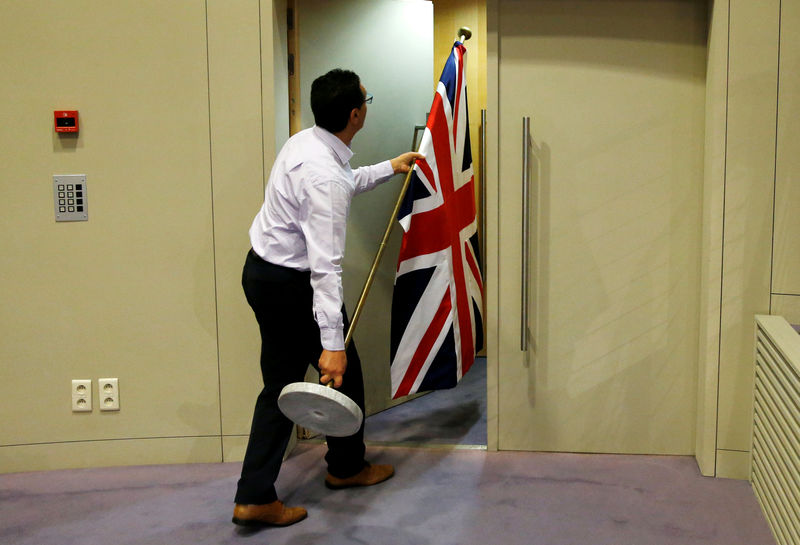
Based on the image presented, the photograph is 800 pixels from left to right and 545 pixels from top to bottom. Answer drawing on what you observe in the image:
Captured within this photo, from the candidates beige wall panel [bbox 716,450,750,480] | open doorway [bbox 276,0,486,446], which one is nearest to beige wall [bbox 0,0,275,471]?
open doorway [bbox 276,0,486,446]

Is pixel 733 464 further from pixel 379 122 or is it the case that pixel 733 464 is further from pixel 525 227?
pixel 379 122

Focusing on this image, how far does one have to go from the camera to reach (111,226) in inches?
116

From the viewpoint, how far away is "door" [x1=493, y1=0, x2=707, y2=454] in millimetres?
2887

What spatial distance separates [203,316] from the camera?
3000 millimetres

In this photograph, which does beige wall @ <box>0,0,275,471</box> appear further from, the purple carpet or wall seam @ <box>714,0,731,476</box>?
wall seam @ <box>714,0,731,476</box>

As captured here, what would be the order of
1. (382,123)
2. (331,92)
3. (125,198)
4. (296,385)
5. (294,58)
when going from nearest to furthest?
(296,385) → (331,92) → (125,198) → (294,58) → (382,123)

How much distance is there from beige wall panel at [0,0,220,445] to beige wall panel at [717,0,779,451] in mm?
1837

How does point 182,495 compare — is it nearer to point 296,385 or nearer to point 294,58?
point 296,385

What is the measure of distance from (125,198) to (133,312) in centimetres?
42

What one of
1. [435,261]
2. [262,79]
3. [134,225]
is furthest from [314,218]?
[134,225]

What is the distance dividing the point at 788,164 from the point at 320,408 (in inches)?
68.4

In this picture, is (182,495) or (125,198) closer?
(182,495)

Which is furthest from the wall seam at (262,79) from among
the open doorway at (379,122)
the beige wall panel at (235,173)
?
the open doorway at (379,122)

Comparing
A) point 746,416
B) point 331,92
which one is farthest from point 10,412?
point 746,416
